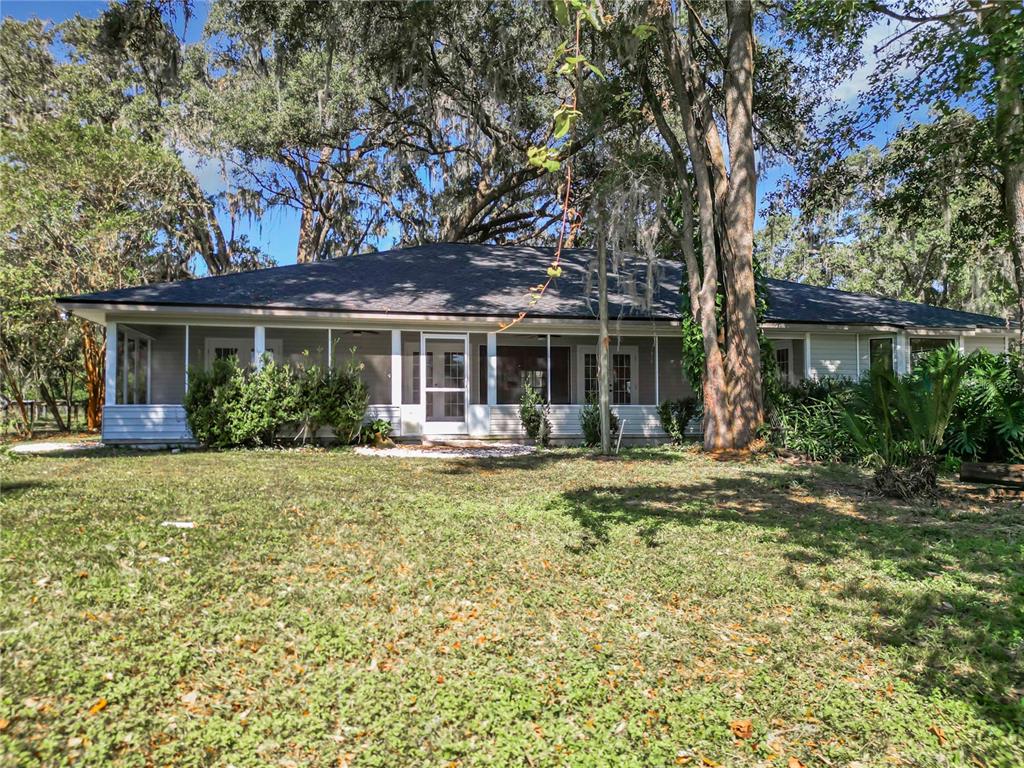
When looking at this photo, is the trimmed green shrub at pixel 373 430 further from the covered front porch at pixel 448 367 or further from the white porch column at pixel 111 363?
the white porch column at pixel 111 363

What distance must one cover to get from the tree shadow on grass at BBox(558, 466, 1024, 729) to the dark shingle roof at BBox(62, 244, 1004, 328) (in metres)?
4.68

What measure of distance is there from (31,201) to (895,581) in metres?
18.6

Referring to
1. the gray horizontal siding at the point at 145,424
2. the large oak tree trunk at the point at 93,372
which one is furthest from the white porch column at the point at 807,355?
the large oak tree trunk at the point at 93,372

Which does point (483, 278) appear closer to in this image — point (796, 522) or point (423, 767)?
point (796, 522)

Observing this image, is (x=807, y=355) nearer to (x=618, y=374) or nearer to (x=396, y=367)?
(x=618, y=374)

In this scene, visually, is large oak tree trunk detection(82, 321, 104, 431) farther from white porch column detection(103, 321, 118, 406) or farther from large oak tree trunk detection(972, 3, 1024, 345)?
large oak tree trunk detection(972, 3, 1024, 345)

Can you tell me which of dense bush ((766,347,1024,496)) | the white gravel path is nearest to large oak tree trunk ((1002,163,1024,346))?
dense bush ((766,347,1024,496))

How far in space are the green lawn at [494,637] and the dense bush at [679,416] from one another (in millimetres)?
7979

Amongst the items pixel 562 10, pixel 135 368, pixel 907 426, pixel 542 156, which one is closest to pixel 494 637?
pixel 542 156

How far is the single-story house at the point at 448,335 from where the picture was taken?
12398 millimetres

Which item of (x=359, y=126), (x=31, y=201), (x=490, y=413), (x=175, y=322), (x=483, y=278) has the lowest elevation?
(x=490, y=413)

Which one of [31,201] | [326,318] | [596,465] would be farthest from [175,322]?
[596,465]

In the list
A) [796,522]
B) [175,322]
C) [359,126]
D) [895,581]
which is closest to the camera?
[895,581]

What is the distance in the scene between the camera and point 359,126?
19.5 m
